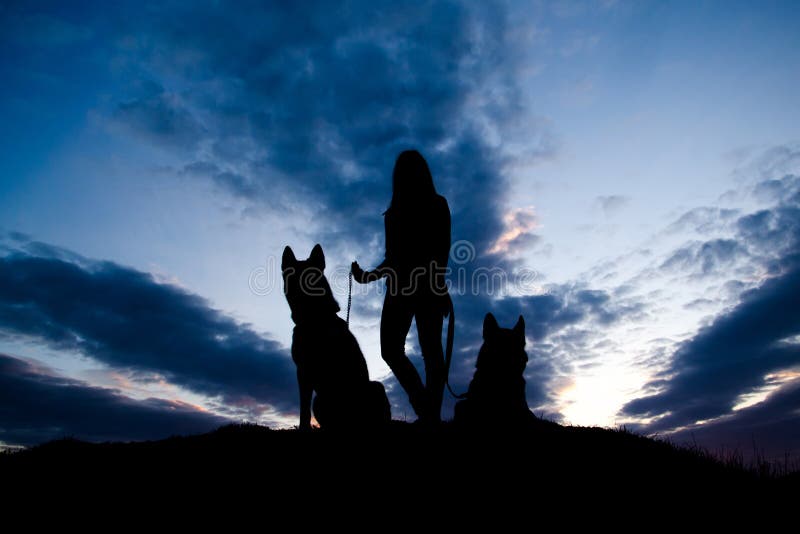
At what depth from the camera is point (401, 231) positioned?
6254 millimetres

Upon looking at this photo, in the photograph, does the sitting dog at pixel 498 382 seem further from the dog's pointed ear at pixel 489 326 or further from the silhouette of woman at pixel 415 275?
the silhouette of woman at pixel 415 275

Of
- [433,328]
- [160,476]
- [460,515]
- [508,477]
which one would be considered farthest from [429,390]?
[160,476]

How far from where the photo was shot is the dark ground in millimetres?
3986

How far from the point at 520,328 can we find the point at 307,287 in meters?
2.99

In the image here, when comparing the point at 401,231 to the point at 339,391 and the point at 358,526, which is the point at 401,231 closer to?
the point at 339,391

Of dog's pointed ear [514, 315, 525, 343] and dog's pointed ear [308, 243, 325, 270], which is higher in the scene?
dog's pointed ear [308, 243, 325, 270]

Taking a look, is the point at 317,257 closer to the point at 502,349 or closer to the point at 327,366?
the point at 327,366

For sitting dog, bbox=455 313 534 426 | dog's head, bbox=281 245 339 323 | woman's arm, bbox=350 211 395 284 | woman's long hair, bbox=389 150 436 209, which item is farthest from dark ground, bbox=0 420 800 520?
woman's long hair, bbox=389 150 436 209

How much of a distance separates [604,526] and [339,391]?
3423mm

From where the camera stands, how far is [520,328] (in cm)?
630

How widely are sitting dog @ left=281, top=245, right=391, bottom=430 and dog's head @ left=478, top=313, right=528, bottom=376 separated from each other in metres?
1.52

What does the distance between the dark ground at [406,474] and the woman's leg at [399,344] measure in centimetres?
54

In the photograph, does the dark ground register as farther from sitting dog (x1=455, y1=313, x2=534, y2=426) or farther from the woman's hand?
the woman's hand

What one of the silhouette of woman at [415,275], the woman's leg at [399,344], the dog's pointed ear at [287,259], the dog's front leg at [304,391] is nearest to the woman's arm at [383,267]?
the silhouette of woman at [415,275]
